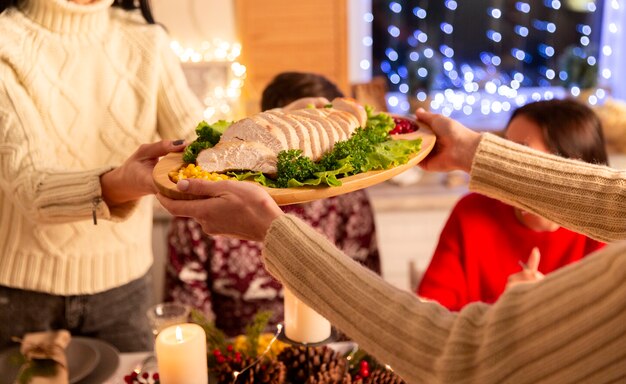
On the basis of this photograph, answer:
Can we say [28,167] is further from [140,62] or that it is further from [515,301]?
[515,301]

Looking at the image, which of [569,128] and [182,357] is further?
[569,128]

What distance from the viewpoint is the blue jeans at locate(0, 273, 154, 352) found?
1574 millimetres

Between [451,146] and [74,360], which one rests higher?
[451,146]

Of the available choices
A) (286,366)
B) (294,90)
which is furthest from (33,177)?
(294,90)

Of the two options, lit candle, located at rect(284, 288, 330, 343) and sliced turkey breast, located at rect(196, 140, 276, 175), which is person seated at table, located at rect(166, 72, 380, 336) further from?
sliced turkey breast, located at rect(196, 140, 276, 175)

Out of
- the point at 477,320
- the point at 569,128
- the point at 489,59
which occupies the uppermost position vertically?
the point at 477,320

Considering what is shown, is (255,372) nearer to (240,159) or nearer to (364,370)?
(364,370)

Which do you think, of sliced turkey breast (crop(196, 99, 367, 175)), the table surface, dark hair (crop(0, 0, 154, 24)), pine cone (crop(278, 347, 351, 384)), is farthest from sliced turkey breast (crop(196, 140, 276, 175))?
dark hair (crop(0, 0, 154, 24))

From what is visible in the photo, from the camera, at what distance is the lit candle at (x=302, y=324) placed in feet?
3.94

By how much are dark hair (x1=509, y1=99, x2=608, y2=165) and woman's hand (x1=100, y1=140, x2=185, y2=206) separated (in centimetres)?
103

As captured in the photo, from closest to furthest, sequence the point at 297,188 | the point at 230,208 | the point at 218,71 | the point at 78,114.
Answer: the point at 230,208 < the point at 297,188 < the point at 78,114 < the point at 218,71

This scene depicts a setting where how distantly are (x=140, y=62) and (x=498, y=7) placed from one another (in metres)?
2.39

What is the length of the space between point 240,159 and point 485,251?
102 centimetres

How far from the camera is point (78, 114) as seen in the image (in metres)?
1.52
